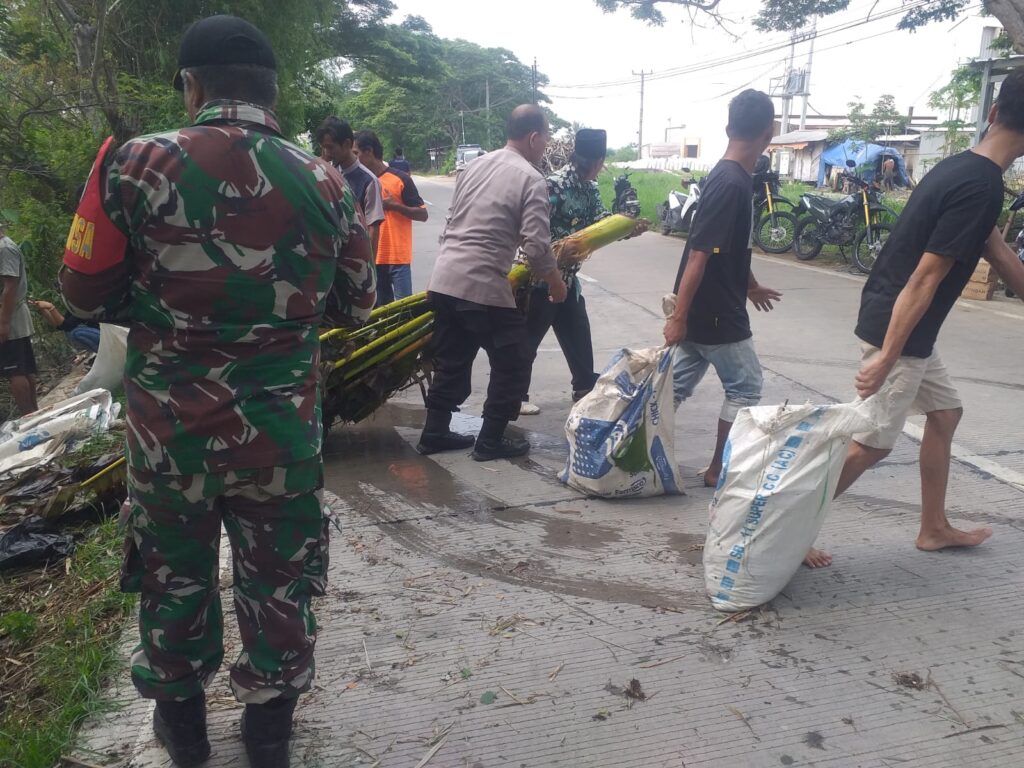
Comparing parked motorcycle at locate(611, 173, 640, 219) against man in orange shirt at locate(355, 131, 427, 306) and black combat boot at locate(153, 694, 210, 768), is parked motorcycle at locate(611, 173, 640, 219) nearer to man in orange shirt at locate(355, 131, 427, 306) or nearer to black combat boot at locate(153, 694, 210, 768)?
man in orange shirt at locate(355, 131, 427, 306)

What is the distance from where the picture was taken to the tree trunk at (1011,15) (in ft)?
29.9

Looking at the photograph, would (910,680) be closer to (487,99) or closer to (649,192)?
(649,192)

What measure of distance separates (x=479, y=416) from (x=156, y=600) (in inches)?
141

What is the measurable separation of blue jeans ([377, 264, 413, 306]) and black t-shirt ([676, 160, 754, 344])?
304 cm

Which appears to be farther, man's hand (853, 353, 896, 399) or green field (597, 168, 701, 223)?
green field (597, 168, 701, 223)

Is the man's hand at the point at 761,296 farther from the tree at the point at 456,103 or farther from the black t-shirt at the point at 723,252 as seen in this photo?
the tree at the point at 456,103

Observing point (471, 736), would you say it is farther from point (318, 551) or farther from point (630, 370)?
point (630, 370)

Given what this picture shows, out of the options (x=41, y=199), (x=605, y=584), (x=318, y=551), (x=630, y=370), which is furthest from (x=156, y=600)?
(x=41, y=199)

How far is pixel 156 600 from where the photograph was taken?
208cm

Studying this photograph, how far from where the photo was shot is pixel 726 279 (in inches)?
150

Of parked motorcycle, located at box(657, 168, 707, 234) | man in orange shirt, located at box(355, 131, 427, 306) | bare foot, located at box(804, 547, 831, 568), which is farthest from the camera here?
parked motorcycle, located at box(657, 168, 707, 234)

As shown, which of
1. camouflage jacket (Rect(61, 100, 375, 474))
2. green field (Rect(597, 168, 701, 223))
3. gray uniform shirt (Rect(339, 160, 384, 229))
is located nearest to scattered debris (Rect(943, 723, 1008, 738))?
camouflage jacket (Rect(61, 100, 375, 474))

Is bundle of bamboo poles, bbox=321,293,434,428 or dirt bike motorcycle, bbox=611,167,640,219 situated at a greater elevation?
dirt bike motorcycle, bbox=611,167,640,219

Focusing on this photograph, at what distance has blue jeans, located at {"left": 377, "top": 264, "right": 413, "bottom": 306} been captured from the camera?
6.47 meters
